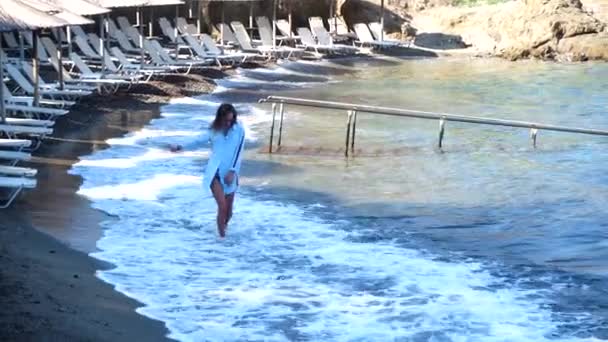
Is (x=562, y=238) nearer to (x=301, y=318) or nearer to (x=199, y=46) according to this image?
(x=301, y=318)

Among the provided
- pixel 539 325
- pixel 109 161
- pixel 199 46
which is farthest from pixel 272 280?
pixel 199 46

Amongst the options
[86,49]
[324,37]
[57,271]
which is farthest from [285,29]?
[57,271]

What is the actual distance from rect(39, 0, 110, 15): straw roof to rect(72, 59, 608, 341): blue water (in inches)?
88.7

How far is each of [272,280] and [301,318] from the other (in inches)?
41.1

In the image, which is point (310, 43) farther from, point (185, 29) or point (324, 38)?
point (185, 29)

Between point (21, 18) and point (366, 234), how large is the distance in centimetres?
593

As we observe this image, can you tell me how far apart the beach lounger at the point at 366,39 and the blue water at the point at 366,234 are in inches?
543

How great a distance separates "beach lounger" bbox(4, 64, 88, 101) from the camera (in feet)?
52.4

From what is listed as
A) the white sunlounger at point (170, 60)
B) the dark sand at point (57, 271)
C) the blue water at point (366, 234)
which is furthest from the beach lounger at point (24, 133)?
the white sunlounger at point (170, 60)

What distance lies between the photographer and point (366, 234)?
1051cm

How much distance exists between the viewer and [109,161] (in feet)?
44.9

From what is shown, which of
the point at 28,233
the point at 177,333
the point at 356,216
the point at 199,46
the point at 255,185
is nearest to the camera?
the point at 177,333

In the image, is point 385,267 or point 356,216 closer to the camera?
point 385,267

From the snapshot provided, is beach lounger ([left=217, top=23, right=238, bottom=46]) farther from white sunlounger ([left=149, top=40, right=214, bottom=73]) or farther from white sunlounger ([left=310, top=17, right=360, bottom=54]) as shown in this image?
white sunlounger ([left=310, top=17, right=360, bottom=54])
